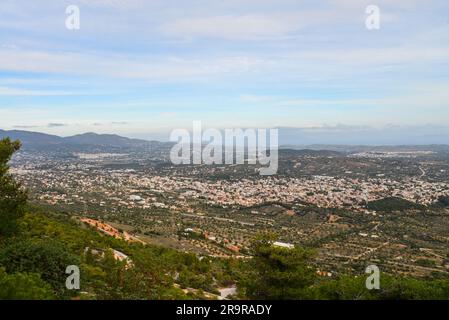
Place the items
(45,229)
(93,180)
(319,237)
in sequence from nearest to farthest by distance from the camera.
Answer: (45,229), (319,237), (93,180)

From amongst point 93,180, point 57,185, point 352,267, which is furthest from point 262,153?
point 352,267

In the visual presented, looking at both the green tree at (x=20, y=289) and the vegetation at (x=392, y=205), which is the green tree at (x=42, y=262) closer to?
the green tree at (x=20, y=289)

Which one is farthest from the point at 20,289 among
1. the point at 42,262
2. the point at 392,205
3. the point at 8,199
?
the point at 392,205

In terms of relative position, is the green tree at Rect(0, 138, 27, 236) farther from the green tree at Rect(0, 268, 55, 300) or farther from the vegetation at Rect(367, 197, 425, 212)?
the vegetation at Rect(367, 197, 425, 212)

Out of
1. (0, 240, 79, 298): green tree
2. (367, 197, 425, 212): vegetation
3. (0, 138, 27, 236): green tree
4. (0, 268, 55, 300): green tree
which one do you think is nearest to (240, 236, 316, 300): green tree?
(0, 240, 79, 298): green tree

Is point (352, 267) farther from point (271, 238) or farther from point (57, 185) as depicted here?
point (57, 185)

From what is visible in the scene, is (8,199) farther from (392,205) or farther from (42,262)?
(392,205)
